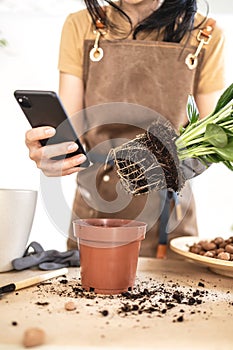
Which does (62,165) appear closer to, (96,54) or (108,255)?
(108,255)

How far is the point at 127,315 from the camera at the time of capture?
736 millimetres

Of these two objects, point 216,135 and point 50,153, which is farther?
point 50,153

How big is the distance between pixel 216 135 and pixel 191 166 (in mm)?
110

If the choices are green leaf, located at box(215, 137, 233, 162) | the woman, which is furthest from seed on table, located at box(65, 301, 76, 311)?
the woman

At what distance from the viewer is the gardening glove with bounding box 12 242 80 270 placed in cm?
104

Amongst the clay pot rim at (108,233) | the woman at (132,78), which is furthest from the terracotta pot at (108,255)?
the woman at (132,78)

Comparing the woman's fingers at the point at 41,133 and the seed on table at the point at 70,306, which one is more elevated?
the woman's fingers at the point at 41,133

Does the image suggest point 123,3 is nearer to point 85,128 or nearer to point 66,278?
point 85,128

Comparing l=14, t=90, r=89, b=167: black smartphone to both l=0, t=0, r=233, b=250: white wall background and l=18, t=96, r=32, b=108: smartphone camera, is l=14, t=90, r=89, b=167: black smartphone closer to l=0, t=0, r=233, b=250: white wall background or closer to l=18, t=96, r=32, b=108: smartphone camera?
l=18, t=96, r=32, b=108: smartphone camera

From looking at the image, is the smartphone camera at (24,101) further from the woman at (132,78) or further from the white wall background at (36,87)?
the white wall background at (36,87)

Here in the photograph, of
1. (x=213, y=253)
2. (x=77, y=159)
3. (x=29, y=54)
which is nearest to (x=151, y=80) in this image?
(x=77, y=159)

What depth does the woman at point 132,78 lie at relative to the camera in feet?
4.48

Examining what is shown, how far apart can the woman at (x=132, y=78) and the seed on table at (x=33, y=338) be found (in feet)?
2.44

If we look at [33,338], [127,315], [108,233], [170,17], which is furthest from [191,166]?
[170,17]
